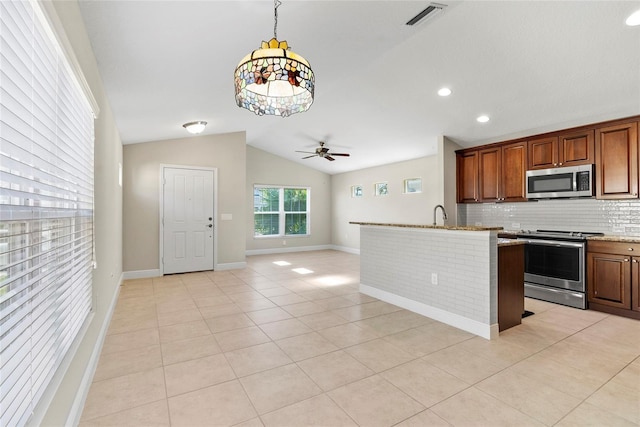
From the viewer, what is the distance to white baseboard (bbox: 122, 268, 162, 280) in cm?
568

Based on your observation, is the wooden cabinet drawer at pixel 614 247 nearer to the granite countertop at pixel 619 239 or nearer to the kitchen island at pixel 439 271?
the granite countertop at pixel 619 239

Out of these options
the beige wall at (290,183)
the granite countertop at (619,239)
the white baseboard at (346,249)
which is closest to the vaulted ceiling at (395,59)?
the granite countertop at (619,239)

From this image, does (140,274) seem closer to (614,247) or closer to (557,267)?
(557,267)

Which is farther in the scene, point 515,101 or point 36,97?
point 515,101

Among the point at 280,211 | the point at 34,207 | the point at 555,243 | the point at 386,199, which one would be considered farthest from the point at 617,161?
the point at 280,211

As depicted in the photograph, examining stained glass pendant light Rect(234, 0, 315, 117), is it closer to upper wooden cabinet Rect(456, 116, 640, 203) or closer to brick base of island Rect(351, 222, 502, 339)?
brick base of island Rect(351, 222, 502, 339)

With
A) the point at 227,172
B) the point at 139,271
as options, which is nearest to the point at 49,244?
the point at 139,271

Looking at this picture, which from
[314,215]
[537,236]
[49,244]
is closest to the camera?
[49,244]

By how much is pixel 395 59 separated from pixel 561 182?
2.86m

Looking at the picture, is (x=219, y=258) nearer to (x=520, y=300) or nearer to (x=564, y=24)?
(x=520, y=300)

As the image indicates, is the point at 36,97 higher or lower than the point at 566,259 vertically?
higher

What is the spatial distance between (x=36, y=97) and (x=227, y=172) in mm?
5442

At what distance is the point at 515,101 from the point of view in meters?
4.15

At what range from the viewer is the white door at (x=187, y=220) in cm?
607
